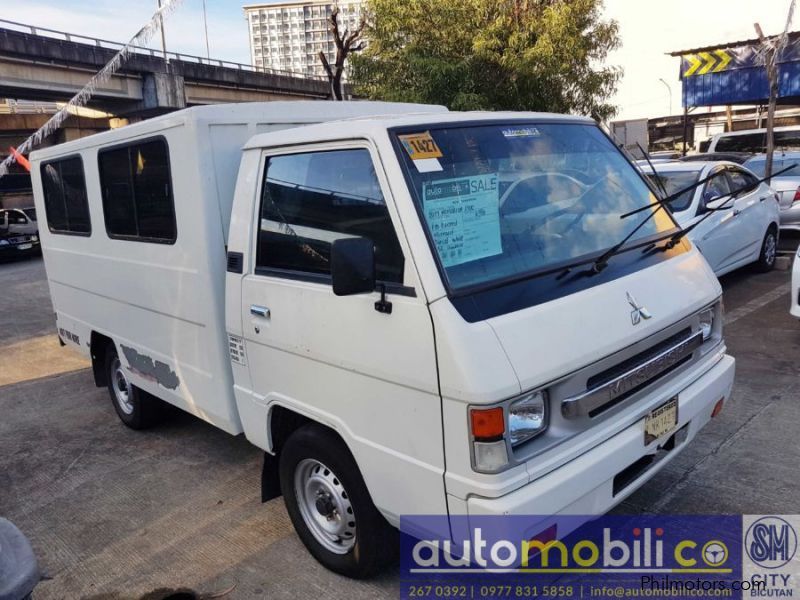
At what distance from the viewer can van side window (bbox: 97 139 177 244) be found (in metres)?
3.82

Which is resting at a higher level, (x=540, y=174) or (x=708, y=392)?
(x=540, y=174)

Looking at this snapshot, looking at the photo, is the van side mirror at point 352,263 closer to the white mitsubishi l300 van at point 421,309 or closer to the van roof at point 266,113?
the white mitsubishi l300 van at point 421,309

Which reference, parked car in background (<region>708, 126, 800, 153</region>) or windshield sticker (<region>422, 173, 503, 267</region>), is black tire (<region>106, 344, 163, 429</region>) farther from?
parked car in background (<region>708, 126, 800, 153</region>)

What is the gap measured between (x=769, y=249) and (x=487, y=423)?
8.10 meters

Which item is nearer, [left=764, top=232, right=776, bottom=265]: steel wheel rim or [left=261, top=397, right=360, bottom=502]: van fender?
[left=261, top=397, right=360, bottom=502]: van fender

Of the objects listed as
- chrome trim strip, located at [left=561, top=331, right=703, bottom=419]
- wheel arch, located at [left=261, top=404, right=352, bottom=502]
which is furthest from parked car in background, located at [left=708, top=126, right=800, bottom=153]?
wheel arch, located at [left=261, top=404, right=352, bottom=502]

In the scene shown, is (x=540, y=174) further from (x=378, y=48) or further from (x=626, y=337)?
(x=378, y=48)

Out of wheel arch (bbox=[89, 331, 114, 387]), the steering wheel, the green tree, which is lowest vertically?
wheel arch (bbox=[89, 331, 114, 387])

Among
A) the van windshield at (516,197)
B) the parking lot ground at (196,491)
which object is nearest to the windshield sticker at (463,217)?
the van windshield at (516,197)

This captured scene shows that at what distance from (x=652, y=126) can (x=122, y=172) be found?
123 ft

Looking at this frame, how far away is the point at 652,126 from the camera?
122 feet

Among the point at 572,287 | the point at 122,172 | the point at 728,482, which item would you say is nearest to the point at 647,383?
the point at 572,287

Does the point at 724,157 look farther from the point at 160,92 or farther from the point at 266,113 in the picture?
the point at 160,92

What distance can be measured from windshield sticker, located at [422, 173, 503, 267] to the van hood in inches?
12.9
